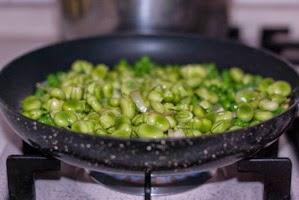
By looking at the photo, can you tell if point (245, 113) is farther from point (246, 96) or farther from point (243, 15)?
point (243, 15)

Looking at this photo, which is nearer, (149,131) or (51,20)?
(149,131)

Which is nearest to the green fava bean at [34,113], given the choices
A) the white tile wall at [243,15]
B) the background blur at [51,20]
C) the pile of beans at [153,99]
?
the pile of beans at [153,99]

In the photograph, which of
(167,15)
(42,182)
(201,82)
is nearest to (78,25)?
(167,15)

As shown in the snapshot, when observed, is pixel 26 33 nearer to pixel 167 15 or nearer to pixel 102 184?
pixel 167 15

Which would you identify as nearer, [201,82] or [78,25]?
[201,82]

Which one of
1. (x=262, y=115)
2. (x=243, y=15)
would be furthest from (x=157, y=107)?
(x=243, y=15)

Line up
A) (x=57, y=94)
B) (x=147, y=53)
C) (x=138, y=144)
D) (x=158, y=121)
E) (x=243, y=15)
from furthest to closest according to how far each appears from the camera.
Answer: (x=243, y=15) → (x=147, y=53) → (x=57, y=94) → (x=158, y=121) → (x=138, y=144)

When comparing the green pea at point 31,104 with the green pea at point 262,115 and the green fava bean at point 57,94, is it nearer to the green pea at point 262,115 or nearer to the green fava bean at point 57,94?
the green fava bean at point 57,94

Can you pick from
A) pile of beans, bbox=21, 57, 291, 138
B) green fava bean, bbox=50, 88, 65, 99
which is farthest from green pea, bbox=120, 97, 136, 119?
green fava bean, bbox=50, 88, 65, 99
